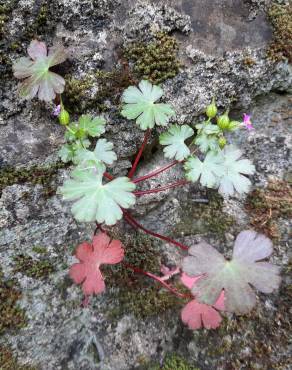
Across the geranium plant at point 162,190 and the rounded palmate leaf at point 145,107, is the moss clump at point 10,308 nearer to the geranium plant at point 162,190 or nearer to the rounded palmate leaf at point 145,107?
the geranium plant at point 162,190

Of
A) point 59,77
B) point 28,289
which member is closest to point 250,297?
point 28,289

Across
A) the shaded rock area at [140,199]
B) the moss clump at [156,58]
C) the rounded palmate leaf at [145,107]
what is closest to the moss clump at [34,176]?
the shaded rock area at [140,199]

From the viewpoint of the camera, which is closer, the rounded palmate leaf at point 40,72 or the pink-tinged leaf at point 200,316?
the pink-tinged leaf at point 200,316

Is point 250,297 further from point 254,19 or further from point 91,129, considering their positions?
point 254,19

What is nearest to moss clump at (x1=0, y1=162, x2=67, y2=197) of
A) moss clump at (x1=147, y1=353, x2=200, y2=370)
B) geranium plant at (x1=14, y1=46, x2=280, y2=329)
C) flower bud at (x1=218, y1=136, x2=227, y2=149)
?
geranium plant at (x1=14, y1=46, x2=280, y2=329)

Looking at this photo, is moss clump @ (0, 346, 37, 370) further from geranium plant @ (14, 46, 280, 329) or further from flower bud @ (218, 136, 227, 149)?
flower bud @ (218, 136, 227, 149)

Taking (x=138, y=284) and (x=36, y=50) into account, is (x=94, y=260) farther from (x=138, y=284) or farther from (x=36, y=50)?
(x=36, y=50)

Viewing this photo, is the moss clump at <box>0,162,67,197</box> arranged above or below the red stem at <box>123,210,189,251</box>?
above
